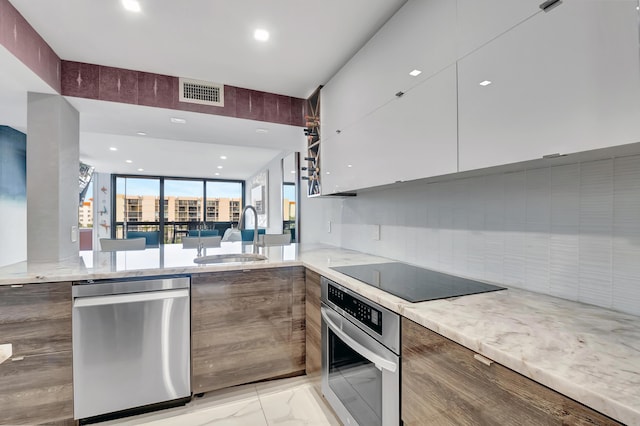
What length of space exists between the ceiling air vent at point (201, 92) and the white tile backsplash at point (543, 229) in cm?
177

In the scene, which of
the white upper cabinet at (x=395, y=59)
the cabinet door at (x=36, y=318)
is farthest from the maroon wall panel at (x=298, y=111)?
the cabinet door at (x=36, y=318)

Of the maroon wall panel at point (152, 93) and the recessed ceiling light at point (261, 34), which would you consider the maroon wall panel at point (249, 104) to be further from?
the recessed ceiling light at point (261, 34)

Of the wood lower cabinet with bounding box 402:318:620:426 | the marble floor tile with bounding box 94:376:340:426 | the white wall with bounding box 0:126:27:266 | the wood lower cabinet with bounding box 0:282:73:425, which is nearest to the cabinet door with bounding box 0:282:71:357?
the wood lower cabinet with bounding box 0:282:73:425

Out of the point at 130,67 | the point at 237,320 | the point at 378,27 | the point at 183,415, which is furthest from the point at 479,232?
the point at 130,67

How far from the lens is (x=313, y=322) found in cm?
186

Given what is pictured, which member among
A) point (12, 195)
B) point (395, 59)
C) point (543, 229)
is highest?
point (395, 59)

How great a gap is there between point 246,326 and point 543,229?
1.69 metres

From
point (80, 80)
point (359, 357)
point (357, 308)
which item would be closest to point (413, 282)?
point (357, 308)

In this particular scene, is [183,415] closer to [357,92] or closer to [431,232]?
[431,232]

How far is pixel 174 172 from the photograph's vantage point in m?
7.42

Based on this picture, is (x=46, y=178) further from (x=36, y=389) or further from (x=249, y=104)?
(x=249, y=104)

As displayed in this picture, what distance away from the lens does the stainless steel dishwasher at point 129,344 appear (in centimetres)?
153

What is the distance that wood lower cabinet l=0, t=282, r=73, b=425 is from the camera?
4.74 feet

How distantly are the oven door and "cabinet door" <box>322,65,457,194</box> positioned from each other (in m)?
0.80
